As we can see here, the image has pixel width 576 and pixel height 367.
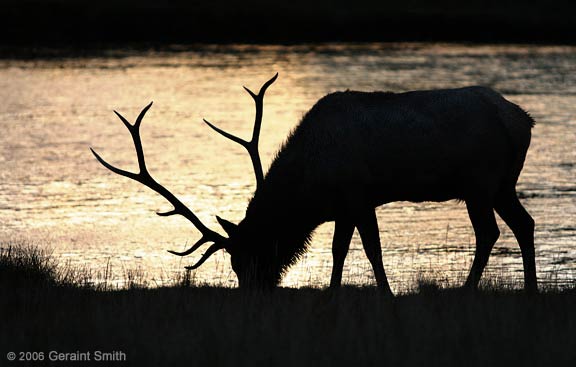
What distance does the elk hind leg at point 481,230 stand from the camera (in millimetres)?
9680

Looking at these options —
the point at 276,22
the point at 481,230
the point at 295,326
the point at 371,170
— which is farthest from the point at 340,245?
the point at 276,22

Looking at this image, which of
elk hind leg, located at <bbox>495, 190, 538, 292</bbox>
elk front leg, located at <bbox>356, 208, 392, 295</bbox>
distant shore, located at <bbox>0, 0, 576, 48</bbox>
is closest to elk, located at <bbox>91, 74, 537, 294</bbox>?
elk front leg, located at <bbox>356, 208, 392, 295</bbox>

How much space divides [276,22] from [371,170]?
149 feet

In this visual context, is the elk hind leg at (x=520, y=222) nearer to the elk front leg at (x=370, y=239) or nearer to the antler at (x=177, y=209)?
the elk front leg at (x=370, y=239)

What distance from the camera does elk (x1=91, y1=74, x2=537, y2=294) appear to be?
9516 millimetres

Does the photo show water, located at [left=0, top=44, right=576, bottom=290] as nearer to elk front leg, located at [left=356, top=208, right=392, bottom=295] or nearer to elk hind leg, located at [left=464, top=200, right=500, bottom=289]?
elk hind leg, located at [left=464, top=200, right=500, bottom=289]

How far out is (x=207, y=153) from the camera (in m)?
21.9

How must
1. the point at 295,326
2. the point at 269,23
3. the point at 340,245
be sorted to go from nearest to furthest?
the point at 295,326
the point at 340,245
the point at 269,23

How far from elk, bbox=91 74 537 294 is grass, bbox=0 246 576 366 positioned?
0.49 meters

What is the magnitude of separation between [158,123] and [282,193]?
1751cm

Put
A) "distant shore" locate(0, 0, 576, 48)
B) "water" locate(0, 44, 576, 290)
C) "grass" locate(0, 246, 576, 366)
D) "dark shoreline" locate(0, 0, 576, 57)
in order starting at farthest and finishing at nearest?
"distant shore" locate(0, 0, 576, 48) < "dark shoreline" locate(0, 0, 576, 57) < "water" locate(0, 44, 576, 290) < "grass" locate(0, 246, 576, 366)

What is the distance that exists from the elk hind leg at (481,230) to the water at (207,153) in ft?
3.66

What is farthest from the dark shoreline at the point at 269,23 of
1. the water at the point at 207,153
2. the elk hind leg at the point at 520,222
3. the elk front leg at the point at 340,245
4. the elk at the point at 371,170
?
the elk hind leg at the point at 520,222

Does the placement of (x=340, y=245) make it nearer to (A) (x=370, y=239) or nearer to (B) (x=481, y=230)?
(A) (x=370, y=239)
